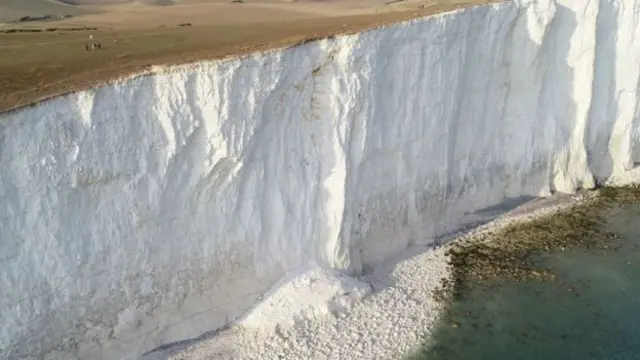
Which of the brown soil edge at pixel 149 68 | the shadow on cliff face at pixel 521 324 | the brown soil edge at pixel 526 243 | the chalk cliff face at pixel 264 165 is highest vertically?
the brown soil edge at pixel 149 68

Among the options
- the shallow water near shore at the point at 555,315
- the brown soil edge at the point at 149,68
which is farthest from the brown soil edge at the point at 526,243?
the brown soil edge at the point at 149,68

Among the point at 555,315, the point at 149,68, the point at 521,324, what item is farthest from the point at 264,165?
the point at 555,315

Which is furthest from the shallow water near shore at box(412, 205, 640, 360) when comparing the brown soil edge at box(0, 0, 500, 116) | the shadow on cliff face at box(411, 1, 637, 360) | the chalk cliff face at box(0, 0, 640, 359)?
the brown soil edge at box(0, 0, 500, 116)

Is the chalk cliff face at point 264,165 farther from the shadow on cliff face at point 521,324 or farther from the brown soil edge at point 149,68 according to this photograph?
the shadow on cliff face at point 521,324

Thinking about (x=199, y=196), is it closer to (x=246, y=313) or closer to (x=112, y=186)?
(x=112, y=186)

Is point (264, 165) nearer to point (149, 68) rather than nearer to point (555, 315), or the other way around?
point (149, 68)
